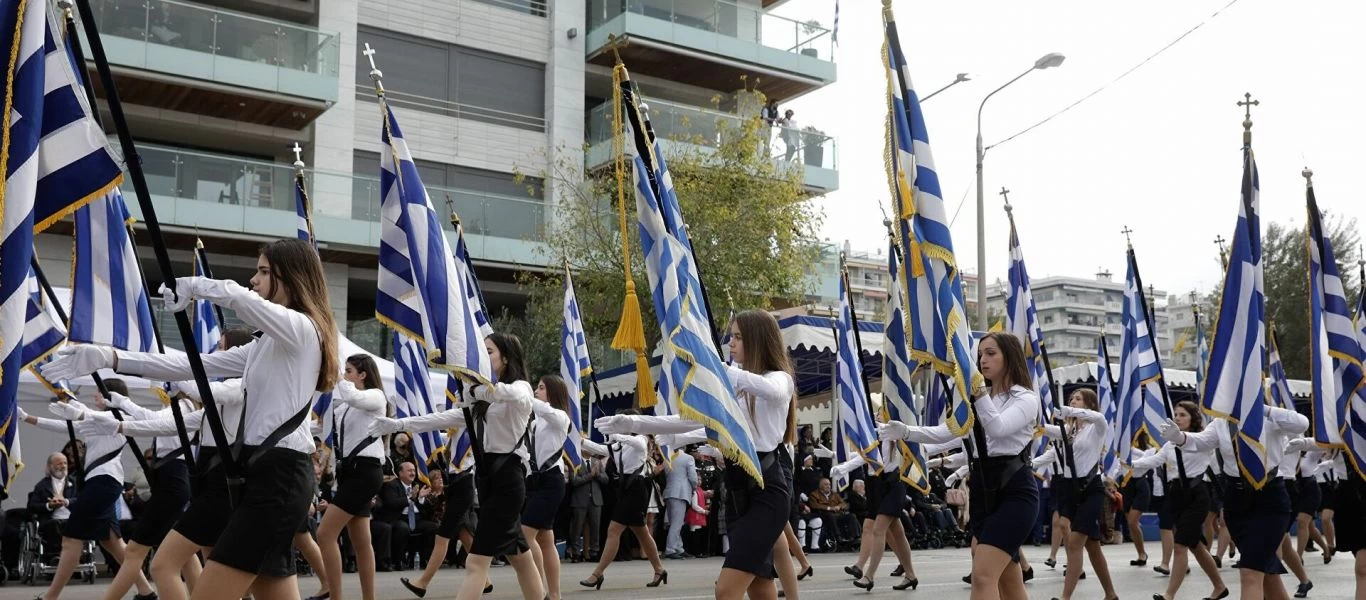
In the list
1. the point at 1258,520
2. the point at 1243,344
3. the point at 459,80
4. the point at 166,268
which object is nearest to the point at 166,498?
the point at 166,268

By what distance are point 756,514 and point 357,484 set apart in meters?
4.32

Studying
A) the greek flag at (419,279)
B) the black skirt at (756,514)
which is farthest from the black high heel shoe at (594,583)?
the black skirt at (756,514)

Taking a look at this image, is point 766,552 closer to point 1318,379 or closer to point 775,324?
point 775,324

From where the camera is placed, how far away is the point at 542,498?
1097 cm

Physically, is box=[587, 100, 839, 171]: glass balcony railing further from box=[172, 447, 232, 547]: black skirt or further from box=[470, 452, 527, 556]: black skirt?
box=[172, 447, 232, 547]: black skirt

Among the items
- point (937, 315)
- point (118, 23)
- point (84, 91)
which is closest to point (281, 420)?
point (84, 91)

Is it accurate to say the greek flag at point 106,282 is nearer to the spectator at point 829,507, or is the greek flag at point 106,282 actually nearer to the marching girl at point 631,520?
the marching girl at point 631,520

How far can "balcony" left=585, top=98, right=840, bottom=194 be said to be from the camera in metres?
27.3

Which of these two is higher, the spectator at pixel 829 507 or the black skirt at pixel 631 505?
the black skirt at pixel 631 505

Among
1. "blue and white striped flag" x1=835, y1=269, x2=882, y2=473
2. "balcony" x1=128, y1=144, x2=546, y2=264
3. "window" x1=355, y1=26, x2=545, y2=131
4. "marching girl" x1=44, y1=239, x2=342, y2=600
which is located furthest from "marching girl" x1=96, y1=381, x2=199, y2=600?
"window" x1=355, y1=26, x2=545, y2=131

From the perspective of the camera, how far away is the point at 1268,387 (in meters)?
18.3

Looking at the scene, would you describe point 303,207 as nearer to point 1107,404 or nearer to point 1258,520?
point 1258,520

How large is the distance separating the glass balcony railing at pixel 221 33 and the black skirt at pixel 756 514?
20.8m

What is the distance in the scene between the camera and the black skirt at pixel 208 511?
5.94 m
